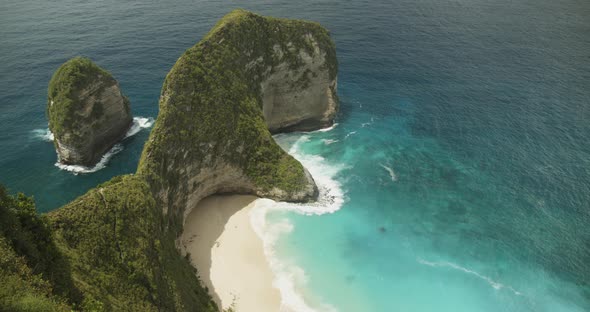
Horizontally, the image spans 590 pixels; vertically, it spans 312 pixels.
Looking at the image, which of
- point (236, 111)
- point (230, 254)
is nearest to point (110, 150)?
point (236, 111)

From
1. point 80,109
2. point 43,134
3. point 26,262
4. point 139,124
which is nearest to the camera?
point 26,262

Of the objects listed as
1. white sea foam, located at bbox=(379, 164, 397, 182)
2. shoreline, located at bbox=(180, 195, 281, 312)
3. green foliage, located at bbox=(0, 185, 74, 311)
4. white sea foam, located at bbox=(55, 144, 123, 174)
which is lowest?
shoreline, located at bbox=(180, 195, 281, 312)

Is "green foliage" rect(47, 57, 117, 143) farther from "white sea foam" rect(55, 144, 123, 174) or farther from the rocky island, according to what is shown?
"white sea foam" rect(55, 144, 123, 174)

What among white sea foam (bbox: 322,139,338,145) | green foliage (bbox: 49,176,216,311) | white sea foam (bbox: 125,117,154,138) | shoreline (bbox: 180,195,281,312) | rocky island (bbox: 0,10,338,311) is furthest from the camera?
white sea foam (bbox: 125,117,154,138)

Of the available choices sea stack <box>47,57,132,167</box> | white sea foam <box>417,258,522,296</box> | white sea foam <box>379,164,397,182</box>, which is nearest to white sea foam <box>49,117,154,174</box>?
sea stack <box>47,57,132,167</box>

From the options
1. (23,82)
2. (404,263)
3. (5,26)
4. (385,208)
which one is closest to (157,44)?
(23,82)

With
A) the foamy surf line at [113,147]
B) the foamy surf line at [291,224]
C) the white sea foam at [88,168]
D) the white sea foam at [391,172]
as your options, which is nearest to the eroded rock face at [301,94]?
the foamy surf line at [291,224]

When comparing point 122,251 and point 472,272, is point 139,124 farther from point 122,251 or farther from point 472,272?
point 472,272
